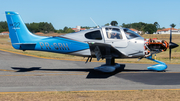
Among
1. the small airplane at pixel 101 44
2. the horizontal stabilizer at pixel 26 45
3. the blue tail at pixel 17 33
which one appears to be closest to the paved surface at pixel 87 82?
the small airplane at pixel 101 44

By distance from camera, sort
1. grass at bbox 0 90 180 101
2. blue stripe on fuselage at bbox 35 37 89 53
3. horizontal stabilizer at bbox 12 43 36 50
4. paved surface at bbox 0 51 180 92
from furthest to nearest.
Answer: horizontal stabilizer at bbox 12 43 36 50, blue stripe on fuselage at bbox 35 37 89 53, paved surface at bbox 0 51 180 92, grass at bbox 0 90 180 101

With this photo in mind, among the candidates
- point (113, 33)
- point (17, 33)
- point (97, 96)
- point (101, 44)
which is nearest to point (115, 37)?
point (113, 33)

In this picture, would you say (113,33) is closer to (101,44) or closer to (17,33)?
(101,44)

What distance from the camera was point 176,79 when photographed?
10.6 m

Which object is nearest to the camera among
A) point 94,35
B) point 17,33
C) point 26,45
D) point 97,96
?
point 97,96

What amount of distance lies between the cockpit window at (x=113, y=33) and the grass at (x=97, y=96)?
14.4ft

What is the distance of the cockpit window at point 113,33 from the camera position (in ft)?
38.8

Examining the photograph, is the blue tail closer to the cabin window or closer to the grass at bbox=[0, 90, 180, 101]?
the cabin window

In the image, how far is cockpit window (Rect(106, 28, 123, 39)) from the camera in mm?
11828

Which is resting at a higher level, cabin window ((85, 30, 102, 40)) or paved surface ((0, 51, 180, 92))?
cabin window ((85, 30, 102, 40))

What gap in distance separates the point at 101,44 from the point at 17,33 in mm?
5847

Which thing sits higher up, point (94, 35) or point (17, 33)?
point (17, 33)

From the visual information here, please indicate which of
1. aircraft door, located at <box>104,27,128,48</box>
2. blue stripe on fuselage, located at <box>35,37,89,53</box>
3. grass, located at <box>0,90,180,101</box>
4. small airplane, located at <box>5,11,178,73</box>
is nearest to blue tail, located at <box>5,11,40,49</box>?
small airplane, located at <box>5,11,178,73</box>

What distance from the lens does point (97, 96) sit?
294 inches
